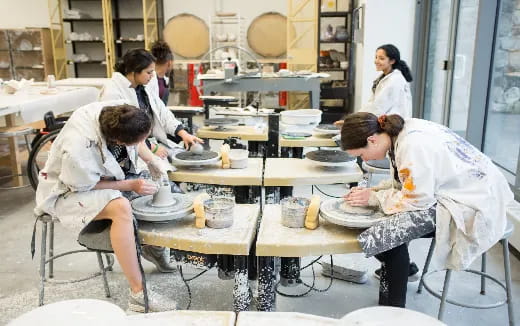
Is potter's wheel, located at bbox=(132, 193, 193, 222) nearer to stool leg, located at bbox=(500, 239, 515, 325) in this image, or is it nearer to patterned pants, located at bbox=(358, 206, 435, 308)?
patterned pants, located at bbox=(358, 206, 435, 308)

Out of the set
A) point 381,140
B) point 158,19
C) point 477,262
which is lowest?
point 477,262

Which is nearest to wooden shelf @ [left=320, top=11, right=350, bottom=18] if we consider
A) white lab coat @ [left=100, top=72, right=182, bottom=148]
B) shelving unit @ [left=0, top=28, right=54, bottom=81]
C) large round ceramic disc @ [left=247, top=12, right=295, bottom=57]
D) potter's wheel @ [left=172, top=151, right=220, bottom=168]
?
large round ceramic disc @ [left=247, top=12, right=295, bottom=57]

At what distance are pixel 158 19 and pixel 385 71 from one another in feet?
19.2

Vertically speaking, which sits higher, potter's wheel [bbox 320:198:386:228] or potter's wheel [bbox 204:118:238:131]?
potter's wheel [bbox 204:118:238:131]

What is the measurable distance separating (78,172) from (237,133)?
151 centimetres

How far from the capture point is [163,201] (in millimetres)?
1859

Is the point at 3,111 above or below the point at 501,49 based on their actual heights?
below

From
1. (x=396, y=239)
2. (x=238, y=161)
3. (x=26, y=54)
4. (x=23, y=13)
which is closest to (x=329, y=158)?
(x=238, y=161)

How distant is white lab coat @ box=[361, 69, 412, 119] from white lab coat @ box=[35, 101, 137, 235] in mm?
2146

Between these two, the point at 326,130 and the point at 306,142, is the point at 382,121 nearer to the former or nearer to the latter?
the point at 306,142

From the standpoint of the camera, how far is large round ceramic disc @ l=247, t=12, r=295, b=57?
8141mm

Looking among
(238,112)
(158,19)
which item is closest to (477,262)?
(238,112)

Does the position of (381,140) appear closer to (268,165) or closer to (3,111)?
(268,165)

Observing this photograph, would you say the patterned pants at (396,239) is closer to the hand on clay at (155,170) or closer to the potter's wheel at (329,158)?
the potter's wheel at (329,158)
